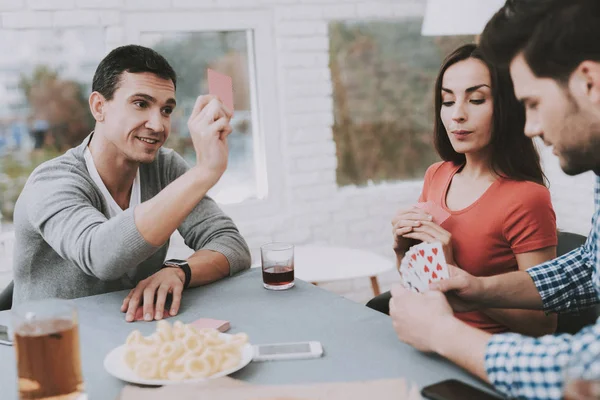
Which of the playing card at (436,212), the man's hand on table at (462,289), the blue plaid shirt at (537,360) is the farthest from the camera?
the playing card at (436,212)

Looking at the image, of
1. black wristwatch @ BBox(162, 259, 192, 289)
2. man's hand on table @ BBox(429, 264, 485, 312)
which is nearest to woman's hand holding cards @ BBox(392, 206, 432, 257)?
man's hand on table @ BBox(429, 264, 485, 312)

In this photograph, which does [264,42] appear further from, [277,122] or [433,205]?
[433,205]

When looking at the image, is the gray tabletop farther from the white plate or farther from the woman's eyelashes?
the woman's eyelashes

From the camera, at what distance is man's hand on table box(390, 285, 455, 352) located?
46.9 inches

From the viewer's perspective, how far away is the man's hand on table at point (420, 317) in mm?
1190

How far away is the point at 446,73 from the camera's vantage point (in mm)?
1918

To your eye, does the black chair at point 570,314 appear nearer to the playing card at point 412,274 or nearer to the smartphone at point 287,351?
the playing card at point 412,274

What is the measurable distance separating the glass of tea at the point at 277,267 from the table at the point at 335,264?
967 millimetres

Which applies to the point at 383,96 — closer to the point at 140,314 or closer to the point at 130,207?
the point at 130,207

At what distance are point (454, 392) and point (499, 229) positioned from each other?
0.83 meters

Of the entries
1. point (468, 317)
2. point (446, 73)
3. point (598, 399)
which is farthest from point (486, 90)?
point (598, 399)

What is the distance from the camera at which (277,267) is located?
1.72 metres

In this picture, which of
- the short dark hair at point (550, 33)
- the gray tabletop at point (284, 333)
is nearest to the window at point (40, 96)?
the gray tabletop at point (284, 333)

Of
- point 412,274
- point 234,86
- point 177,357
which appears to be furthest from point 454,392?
point 234,86
